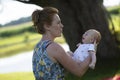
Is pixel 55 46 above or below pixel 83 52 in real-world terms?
above

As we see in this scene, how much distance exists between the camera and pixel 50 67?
4.10 metres

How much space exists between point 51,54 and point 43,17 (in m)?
0.32

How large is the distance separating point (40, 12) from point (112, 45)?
9.39 m

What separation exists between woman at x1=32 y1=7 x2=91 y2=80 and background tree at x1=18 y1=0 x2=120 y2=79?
8.36 meters

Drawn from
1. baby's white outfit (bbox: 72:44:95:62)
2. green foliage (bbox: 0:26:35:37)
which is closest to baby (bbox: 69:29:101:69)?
baby's white outfit (bbox: 72:44:95:62)

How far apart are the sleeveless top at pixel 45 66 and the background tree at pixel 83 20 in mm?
8343

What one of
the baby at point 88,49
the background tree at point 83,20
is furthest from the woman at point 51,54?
the background tree at point 83,20

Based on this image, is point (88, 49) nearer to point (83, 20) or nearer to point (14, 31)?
point (83, 20)

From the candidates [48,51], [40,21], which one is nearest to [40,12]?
[40,21]

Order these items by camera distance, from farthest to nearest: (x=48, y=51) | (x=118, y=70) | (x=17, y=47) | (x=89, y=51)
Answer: (x=17, y=47) < (x=118, y=70) < (x=89, y=51) < (x=48, y=51)

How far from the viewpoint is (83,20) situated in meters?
12.8

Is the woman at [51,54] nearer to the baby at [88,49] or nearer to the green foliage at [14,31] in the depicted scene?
the baby at [88,49]

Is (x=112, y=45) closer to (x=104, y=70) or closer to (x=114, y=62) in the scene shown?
(x=114, y=62)

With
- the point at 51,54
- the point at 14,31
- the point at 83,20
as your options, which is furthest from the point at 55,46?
the point at 14,31
